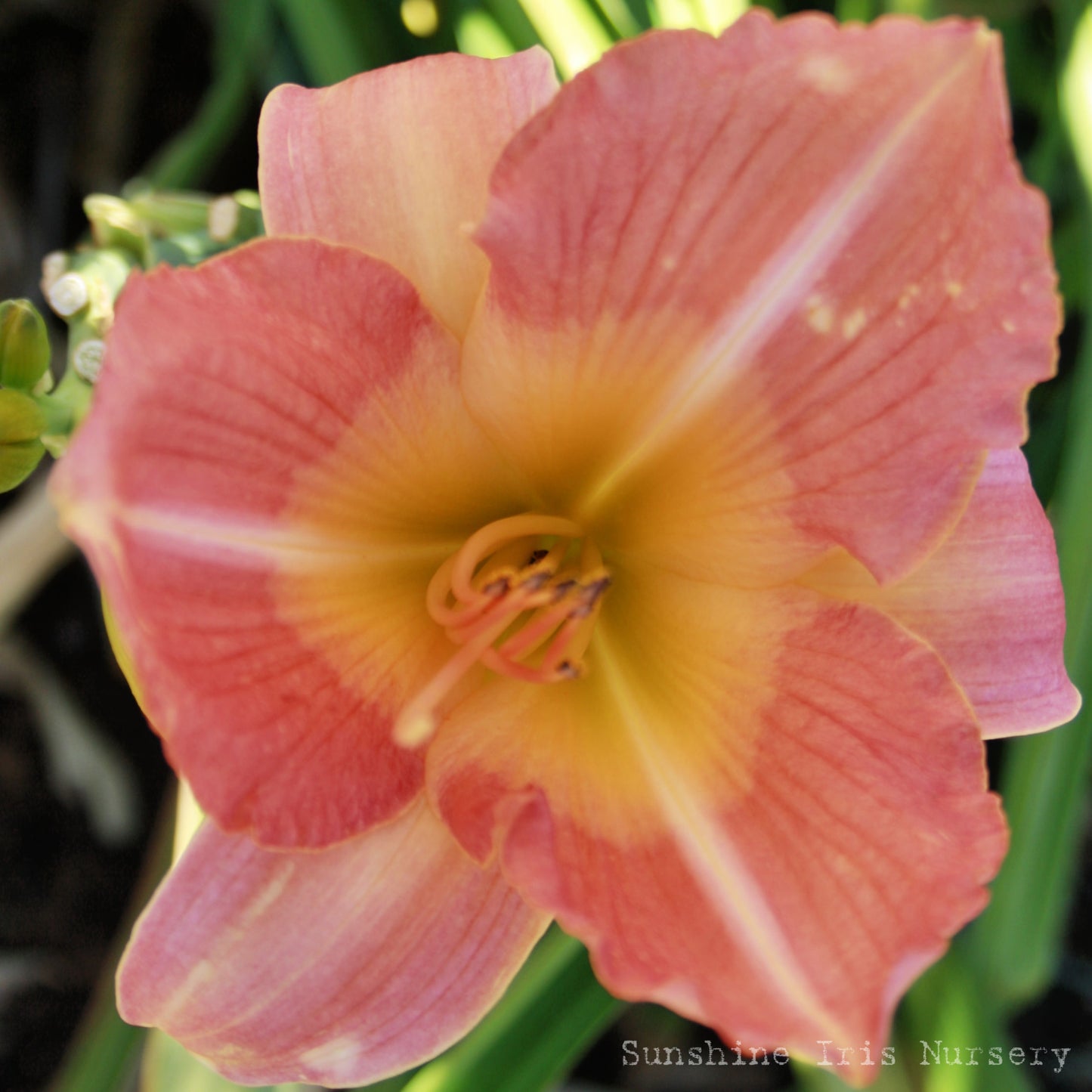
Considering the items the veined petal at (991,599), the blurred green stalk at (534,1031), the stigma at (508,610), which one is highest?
the stigma at (508,610)

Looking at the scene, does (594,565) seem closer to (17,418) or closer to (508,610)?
(508,610)

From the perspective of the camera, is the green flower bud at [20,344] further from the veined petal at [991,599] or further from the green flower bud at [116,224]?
the veined petal at [991,599]

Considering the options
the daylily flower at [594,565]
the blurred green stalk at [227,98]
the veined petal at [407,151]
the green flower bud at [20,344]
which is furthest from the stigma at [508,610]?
the blurred green stalk at [227,98]

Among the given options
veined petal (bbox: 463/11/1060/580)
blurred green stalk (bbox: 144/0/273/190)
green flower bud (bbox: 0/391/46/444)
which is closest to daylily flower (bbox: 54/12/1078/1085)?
veined petal (bbox: 463/11/1060/580)

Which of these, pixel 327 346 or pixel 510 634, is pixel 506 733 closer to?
pixel 510 634

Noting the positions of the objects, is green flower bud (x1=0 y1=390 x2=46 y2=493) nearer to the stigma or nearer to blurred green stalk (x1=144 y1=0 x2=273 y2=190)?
the stigma

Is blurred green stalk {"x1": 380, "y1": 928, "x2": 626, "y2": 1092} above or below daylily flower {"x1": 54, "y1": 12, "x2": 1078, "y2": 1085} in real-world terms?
below
